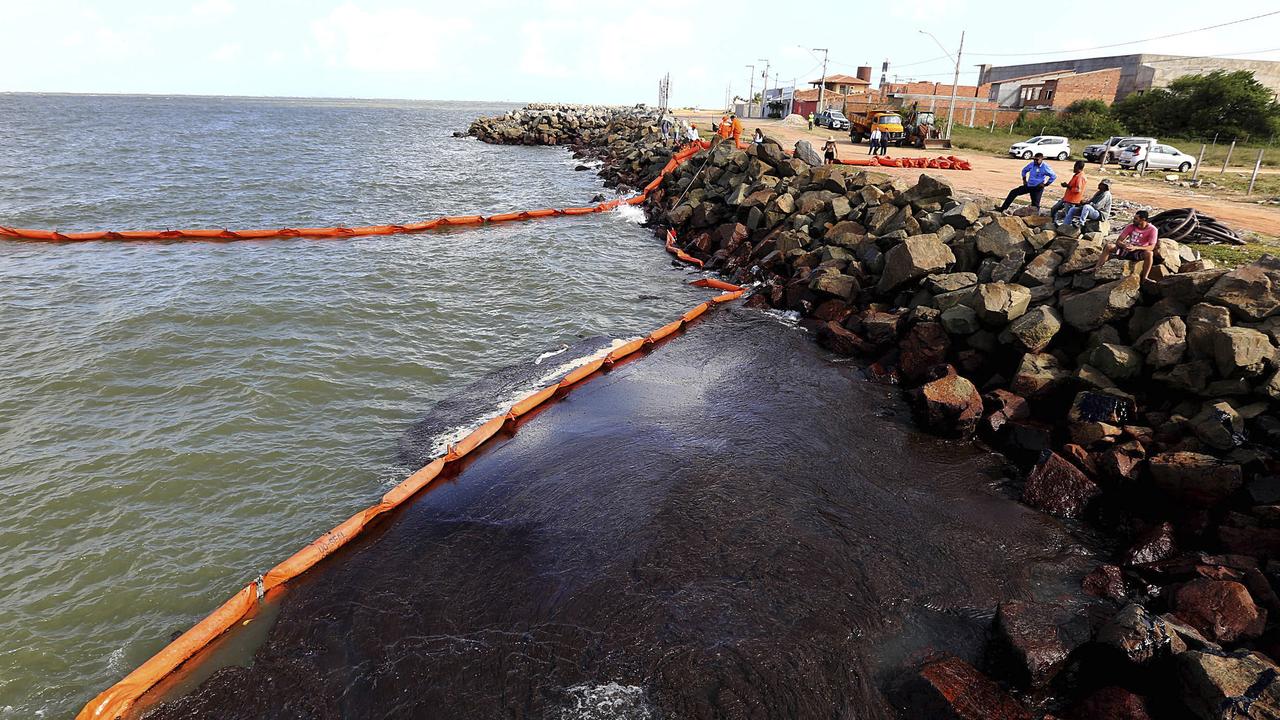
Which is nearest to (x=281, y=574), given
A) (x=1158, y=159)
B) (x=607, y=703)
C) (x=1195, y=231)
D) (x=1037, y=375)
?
(x=607, y=703)

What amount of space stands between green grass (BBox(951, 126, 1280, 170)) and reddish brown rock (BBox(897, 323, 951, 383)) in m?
21.9

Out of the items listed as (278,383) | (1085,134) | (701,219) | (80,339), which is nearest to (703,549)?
(278,383)

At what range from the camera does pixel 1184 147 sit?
40.7m

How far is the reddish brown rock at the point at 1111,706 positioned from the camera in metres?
4.81

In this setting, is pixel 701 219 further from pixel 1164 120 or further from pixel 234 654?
pixel 1164 120

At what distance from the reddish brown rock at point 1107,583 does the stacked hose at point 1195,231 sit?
9.77m

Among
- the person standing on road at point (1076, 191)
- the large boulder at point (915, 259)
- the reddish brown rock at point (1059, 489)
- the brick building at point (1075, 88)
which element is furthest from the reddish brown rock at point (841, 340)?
the brick building at point (1075, 88)

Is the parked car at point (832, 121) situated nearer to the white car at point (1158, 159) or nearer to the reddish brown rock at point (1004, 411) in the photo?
the white car at point (1158, 159)

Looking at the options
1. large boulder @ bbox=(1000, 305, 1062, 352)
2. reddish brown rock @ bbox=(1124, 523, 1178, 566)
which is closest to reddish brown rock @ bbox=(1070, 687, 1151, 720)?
reddish brown rock @ bbox=(1124, 523, 1178, 566)

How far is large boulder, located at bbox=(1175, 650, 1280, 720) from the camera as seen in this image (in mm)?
4484

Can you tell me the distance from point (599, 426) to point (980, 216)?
1064cm

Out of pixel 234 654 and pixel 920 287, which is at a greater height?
pixel 920 287

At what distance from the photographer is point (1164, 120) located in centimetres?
4728

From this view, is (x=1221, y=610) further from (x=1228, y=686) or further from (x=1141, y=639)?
(x=1228, y=686)
